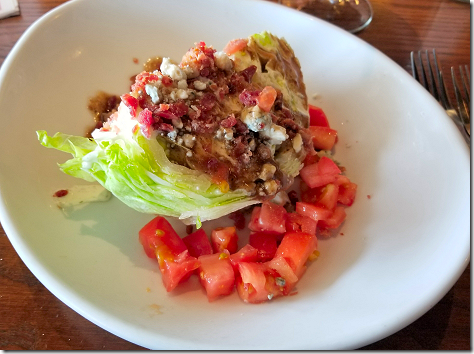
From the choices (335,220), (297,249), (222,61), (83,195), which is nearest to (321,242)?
(335,220)

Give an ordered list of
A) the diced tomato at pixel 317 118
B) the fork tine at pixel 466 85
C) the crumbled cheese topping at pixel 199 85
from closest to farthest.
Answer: the crumbled cheese topping at pixel 199 85 → the diced tomato at pixel 317 118 → the fork tine at pixel 466 85

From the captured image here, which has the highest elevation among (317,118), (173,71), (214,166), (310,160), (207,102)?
(173,71)

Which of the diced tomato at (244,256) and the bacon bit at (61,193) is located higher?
the bacon bit at (61,193)

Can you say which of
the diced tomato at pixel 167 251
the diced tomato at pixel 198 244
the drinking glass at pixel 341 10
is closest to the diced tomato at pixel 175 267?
the diced tomato at pixel 167 251

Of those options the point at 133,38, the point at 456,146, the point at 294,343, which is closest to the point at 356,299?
the point at 294,343

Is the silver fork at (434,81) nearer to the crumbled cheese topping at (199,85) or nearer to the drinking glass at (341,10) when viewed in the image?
the drinking glass at (341,10)

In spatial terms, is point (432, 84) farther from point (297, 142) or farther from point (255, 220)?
point (255, 220)

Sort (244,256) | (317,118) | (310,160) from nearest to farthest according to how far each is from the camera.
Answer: (244,256) < (310,160) < (317,118)

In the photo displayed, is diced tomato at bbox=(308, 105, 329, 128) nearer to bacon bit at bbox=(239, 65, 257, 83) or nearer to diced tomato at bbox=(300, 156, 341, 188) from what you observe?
diced tomato at bbox=(300, 156, 341, 188)
